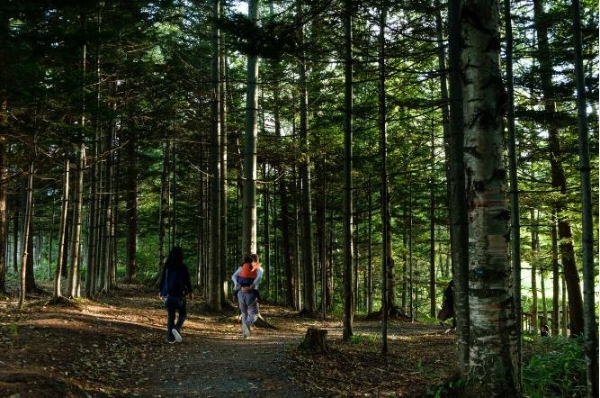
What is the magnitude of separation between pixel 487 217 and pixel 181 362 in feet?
18.6

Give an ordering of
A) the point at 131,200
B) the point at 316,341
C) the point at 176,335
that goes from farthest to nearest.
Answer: the point at 131,200, the point at 176,335, the point at 316,341

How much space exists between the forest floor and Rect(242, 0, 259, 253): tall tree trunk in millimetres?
2559

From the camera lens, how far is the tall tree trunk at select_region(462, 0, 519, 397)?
454 centimetres

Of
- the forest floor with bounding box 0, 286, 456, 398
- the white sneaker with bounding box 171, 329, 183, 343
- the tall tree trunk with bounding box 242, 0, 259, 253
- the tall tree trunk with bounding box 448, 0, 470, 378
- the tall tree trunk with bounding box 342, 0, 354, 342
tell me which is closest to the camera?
the forest floor with bounding box 0, 286, 456, 398

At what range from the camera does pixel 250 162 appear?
40.7 ft

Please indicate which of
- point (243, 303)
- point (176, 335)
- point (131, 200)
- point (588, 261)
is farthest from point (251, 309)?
point (131, 200)

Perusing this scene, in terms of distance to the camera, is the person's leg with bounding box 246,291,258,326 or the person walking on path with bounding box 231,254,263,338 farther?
the person's leg with bounding box 246,291,258,326

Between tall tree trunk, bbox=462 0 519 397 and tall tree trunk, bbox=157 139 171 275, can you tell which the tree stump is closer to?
tall tree trunk, bbox=462 0 519 397

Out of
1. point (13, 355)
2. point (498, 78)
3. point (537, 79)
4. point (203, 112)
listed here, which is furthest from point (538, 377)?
point (203, 112)

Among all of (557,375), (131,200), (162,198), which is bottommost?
(557,375)

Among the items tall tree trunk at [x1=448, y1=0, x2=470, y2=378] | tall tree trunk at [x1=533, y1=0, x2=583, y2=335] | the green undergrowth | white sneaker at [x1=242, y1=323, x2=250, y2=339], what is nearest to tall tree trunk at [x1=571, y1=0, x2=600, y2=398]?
the green undergrowth

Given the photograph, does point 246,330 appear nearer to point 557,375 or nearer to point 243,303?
point 243,303

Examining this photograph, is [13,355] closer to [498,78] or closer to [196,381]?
[196,381]

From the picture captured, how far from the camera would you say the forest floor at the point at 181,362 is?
5.90 metres
